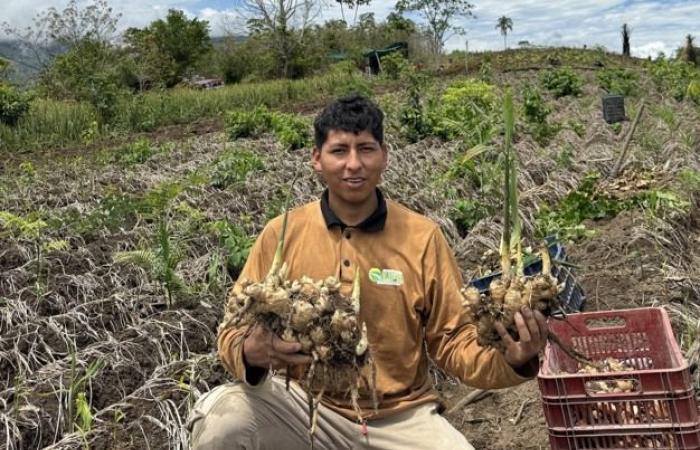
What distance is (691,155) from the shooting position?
6.85m

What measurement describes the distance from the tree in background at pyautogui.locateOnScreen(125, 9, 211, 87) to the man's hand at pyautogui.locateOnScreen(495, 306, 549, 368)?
88.5 feet

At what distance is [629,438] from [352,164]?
1.24 metres

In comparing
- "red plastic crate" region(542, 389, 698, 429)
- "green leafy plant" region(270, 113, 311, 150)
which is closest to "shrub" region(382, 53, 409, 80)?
"green leafy plant" region(270, 113, 311, 150)

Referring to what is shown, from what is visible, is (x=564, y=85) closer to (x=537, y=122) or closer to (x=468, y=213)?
(x=537, y=122)

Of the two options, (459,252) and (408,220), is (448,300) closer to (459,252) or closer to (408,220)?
(408,220)

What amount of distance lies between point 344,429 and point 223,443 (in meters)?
0.38

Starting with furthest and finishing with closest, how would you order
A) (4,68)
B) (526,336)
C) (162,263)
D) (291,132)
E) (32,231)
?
(4,68) → (291,132) → (32,231) → (162,263) → (526,336)

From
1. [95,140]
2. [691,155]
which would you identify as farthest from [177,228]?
[95,140]

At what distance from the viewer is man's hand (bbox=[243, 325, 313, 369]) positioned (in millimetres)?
1948

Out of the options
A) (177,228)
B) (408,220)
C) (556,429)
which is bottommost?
(556,429)

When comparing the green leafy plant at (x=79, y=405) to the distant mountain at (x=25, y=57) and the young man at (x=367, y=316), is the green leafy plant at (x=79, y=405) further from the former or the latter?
the distant mountain at (x=25, y=57)

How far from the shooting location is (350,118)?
2.37 metres

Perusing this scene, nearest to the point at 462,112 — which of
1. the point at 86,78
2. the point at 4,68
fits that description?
the point at 86,78

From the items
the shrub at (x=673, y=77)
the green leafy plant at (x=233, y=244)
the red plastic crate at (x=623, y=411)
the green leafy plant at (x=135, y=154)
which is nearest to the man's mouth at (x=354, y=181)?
the red plastic crate at (x=623, y=411)
